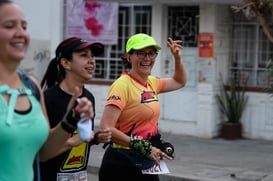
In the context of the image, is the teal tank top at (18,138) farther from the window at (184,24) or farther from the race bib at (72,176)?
the window at (184,24)

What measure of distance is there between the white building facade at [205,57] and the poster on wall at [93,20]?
0.20m

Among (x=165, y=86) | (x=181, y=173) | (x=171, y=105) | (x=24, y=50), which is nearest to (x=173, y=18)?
(x=171, y=105)

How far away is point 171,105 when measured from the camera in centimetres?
1302

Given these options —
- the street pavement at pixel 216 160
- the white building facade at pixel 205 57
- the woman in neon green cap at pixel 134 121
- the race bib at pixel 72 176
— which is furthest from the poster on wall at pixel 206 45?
A: the race bib at pixel 72 176

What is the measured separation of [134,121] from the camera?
16.2ft

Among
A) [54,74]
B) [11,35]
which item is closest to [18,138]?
[11,35]

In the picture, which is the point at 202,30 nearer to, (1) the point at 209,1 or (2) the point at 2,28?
(1) the point at 209,1

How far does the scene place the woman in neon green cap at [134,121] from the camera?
4.82 m

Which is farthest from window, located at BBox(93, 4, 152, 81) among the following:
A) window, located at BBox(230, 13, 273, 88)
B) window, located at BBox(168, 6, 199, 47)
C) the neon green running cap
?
the neon green running cap

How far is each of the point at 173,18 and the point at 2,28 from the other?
10.1 m

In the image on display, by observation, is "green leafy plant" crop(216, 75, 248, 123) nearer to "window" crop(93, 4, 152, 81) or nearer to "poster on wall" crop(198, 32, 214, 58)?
"poster on wall" crop(198, 32, 214, 58)

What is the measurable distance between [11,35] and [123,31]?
1072cm

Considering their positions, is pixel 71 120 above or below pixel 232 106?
above

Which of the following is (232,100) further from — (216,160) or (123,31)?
(123,31)
